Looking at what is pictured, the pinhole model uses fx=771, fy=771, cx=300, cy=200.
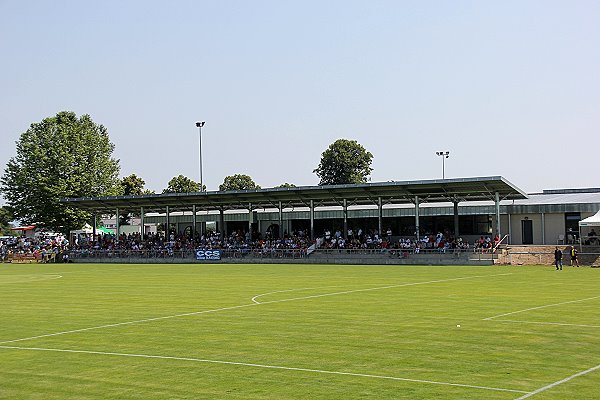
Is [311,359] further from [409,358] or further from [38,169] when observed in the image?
[38,169]

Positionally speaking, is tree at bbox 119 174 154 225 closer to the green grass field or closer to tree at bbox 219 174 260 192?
tree at bbox 219 174 260 192

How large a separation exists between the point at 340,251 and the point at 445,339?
136 ft

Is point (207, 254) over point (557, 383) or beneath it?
over

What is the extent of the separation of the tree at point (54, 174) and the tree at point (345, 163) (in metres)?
43.5

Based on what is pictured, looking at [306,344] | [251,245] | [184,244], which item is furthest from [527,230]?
[306,344]

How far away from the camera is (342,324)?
18906 millimetres

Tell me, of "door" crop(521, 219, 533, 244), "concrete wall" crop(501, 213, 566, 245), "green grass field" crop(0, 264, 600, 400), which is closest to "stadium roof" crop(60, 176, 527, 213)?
"concrete wall" crop(501, 213, 566, 245)

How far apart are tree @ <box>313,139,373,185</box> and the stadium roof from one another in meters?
45.4

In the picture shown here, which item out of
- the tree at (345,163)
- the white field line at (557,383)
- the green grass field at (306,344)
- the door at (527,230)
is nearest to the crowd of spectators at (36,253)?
the door at (527,230)

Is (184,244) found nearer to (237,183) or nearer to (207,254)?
(207,254)

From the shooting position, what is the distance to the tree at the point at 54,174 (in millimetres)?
81250

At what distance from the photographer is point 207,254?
64312 mm

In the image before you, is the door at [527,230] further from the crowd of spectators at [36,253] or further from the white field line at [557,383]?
the white field line at [557,383]

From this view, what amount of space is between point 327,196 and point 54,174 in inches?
1361
